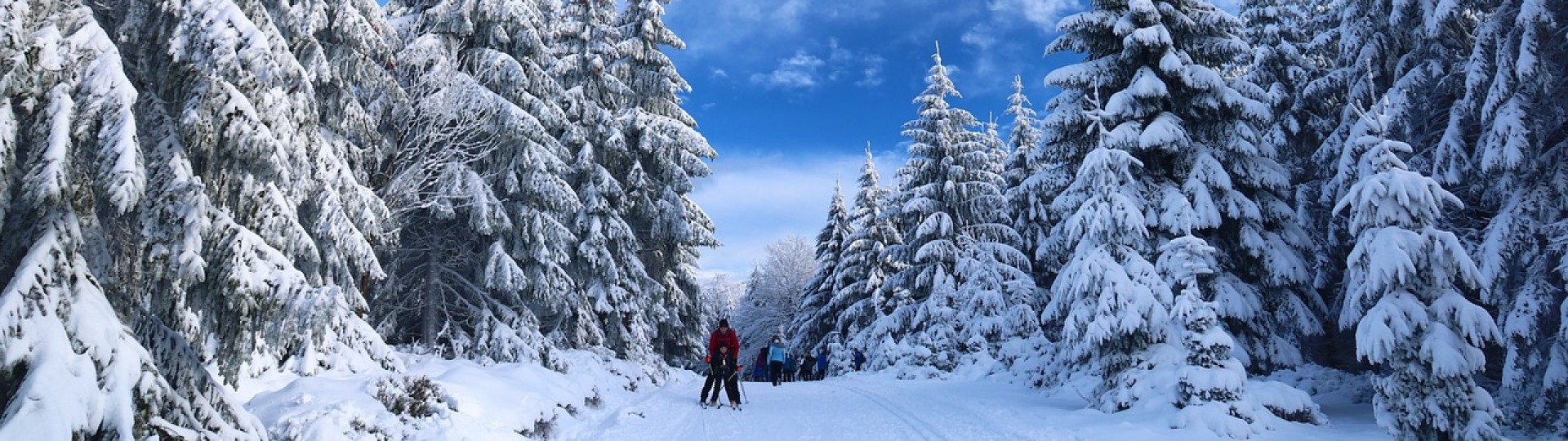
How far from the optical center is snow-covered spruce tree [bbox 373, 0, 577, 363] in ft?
46.6

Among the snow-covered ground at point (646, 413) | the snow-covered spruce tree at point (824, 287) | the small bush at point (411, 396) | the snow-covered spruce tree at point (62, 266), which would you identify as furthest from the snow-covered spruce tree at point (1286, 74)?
A: the snow-covered spruce tree at point (824, 287)

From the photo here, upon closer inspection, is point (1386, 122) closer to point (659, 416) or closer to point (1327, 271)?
point (1327, 271)

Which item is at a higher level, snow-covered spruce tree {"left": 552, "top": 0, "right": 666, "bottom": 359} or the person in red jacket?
snow-covered spruce tree {"left": 552, "top": 0, "right": 666, "bottom": 359}

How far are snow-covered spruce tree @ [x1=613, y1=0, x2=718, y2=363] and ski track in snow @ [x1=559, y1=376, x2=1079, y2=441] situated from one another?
22.9 feet

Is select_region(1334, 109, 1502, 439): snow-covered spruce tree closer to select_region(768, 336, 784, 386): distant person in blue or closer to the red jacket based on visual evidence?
the red jacket

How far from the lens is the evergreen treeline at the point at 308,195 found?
4195 millimetres

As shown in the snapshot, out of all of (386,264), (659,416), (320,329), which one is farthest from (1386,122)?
(386,264)

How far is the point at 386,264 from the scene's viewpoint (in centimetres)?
1574

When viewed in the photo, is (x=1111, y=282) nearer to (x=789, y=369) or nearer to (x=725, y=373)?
(x=725, y=373)

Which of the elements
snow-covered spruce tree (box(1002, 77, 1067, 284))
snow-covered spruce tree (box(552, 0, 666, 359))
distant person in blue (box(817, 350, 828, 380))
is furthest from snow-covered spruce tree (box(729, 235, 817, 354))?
snow-covered spruce tree (box(552, 0, 666, 359))

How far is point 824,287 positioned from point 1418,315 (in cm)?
2956

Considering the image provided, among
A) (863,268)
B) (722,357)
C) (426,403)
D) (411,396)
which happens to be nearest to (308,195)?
(411,396)

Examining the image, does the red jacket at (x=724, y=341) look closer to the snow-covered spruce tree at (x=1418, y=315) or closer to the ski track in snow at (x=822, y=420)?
the ski track in snow at (x=822, y=420)

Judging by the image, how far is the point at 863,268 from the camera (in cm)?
3328
